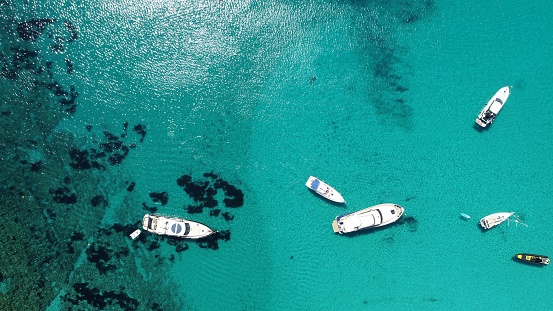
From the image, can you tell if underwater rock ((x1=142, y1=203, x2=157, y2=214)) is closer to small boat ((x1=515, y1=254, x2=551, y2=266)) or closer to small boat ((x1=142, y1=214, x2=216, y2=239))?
small boat ((x1=142, y1=214, x2=216, y2=239))

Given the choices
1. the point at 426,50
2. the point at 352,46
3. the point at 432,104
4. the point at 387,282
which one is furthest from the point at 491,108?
the point at 387,282

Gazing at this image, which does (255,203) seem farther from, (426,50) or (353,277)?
(426,50)

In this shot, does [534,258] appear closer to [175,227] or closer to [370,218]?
[370,218]

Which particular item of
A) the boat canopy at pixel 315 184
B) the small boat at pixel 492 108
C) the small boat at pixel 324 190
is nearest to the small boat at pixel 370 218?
the small boat at pixel 324 190

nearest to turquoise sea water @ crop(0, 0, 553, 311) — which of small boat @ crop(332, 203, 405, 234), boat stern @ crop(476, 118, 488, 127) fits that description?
boat stern @ crop(476, 118, 488, 127)

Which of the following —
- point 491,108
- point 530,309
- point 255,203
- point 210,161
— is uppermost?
point 491,108
